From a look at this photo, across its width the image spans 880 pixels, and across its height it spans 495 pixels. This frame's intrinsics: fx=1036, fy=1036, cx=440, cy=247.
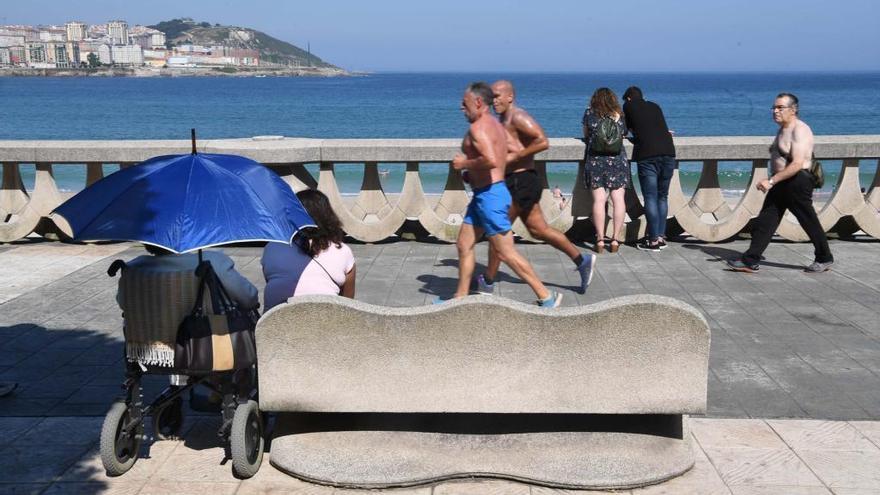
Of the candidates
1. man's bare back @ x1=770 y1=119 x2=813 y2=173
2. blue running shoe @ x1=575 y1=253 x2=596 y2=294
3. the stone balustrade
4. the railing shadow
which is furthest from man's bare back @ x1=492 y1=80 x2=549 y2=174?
the railing shadow

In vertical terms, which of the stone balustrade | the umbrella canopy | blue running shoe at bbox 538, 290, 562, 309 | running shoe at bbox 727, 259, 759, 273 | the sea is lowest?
the sea

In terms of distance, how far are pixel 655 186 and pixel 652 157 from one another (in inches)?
11.0

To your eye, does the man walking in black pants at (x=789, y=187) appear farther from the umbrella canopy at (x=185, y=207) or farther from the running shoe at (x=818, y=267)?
the umbrella canopy at (x=185, y=207)

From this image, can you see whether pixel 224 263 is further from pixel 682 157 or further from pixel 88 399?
pixel 682 157

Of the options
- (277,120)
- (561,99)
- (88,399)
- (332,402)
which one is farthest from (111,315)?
(561,99)

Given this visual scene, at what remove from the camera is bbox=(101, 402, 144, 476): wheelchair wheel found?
470 centimetres

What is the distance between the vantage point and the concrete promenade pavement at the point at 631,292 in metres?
4.82

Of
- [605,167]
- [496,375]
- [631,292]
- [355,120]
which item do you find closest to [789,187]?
[605,167]

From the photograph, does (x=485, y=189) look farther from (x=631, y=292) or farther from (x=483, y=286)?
(x=631, y=292)

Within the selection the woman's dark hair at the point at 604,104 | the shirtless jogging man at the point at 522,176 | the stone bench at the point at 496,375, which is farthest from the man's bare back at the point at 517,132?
the stone bench at the point at 496,375

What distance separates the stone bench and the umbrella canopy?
0.45 metres

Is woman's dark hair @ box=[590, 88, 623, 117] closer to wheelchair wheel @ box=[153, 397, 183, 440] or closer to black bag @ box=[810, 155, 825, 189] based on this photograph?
black bag @ box=[810, 155, 825, 189]

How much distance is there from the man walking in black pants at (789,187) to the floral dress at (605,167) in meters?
1.31

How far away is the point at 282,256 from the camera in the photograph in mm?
5547
